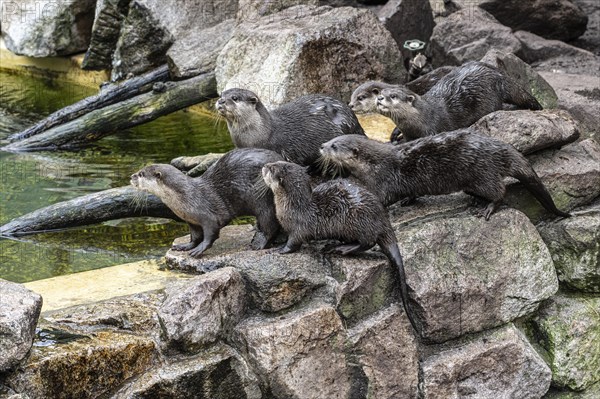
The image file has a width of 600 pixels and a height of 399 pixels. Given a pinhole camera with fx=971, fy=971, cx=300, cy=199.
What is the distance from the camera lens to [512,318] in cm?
444

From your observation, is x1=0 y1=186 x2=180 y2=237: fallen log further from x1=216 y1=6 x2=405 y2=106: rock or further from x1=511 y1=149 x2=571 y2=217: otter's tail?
x1=511 y1=149 x2=571 y2=217: otter's tail

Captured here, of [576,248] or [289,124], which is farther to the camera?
[289,124]

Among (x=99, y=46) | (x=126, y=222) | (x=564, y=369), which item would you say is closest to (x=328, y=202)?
(x=564, y=369)

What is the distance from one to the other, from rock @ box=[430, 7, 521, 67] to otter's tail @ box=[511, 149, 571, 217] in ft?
9.05

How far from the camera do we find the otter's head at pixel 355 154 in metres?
4.51

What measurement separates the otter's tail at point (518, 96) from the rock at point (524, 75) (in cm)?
36

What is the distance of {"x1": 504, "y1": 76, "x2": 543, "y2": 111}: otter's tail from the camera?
5.28m

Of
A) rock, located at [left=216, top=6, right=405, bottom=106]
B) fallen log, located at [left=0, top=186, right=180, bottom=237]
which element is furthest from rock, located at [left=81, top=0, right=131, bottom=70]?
fallen log, located at [left=0, top=186, right=180, bottom=237]

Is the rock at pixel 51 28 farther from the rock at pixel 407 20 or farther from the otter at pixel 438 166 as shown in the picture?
the otter at pixel 438 166

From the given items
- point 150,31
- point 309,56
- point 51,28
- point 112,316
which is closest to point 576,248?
point 112,316

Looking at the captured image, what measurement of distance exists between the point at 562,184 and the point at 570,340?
757 mm

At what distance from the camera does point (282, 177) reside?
167 inches

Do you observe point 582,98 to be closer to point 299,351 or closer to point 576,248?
point 576,248

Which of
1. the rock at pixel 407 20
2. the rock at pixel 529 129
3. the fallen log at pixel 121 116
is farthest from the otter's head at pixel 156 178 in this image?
the rock at pixel 407 20
